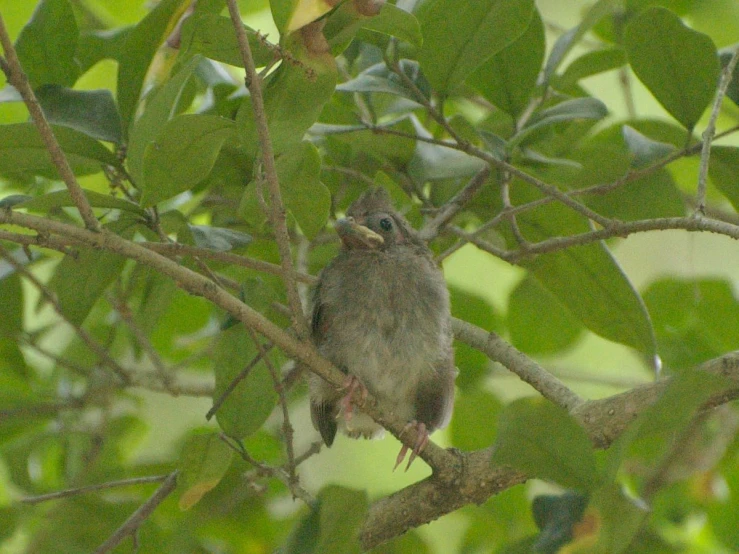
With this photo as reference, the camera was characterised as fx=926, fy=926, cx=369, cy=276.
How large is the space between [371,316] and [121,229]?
0.77m

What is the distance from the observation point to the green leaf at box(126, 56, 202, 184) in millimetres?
1846

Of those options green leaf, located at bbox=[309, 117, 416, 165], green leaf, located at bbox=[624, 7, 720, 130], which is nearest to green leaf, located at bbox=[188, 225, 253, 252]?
green leaf, located at bbox=[309, 117, 416, 165]

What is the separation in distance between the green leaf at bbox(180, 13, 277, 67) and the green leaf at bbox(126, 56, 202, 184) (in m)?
0.03

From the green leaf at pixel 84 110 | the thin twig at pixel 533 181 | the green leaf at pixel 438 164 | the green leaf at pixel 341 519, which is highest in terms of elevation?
the green leaf at pixel 84 110

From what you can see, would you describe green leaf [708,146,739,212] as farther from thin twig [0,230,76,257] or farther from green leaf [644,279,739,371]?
thin twig [0,230,76,257]

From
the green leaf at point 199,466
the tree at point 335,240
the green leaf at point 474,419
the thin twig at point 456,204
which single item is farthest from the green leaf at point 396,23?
the green leaf at point 474,419

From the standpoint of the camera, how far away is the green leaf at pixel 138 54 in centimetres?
202

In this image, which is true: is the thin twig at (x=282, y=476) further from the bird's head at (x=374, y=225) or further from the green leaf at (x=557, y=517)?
the bird's head at (x=374, y=225)

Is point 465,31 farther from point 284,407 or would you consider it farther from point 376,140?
point 284,407

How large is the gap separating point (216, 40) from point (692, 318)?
6.99ft

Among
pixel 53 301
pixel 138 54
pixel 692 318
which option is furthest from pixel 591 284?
pixel 53 301

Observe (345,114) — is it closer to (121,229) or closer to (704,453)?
(121,229)

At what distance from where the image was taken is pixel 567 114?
231cm

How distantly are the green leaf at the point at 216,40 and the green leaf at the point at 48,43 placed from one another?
487mm
